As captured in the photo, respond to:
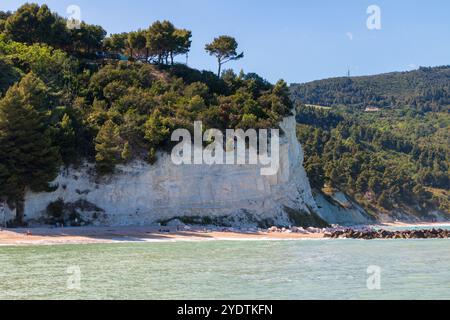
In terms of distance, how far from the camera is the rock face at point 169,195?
157 ft

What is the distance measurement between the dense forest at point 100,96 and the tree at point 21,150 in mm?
73

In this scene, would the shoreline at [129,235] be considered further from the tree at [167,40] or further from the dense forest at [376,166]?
the dense forest at [376,166]

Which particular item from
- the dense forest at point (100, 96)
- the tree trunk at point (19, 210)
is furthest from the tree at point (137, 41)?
the tree trunk at point (19, 210)

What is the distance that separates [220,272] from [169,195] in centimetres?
2669

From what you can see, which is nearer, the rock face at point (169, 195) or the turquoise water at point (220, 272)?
the turquoise water at point (220, 272)

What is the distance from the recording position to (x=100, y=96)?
199 ft

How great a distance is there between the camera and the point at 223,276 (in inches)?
945

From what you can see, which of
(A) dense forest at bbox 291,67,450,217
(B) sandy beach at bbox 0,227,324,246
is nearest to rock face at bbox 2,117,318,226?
(B) sandy beach at bbox 0,227,324,246

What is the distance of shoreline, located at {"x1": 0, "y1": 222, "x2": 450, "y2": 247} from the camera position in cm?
3934

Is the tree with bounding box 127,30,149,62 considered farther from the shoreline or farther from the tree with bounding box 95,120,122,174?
the shoreline

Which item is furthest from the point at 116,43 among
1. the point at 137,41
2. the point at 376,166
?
the point at 376,166
